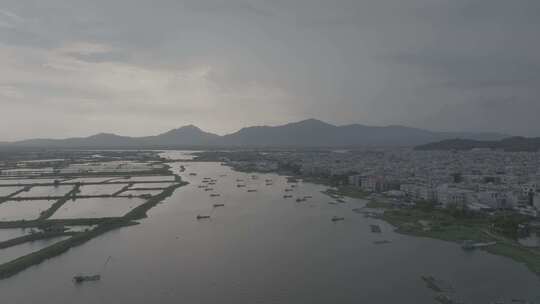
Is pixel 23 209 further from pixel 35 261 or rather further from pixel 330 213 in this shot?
pixel 330 213

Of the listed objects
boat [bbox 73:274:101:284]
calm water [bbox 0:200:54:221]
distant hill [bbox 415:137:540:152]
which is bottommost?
boat [bbox 73:274:101:284]

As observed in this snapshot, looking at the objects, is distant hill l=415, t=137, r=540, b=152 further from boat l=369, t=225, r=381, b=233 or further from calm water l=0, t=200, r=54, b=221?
calm water l=0, t=200, r=54, b=221

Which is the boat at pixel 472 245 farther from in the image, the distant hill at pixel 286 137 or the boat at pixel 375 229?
the distant hill at pixel 286 137

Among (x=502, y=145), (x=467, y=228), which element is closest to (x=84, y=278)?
(x=467, y=228)

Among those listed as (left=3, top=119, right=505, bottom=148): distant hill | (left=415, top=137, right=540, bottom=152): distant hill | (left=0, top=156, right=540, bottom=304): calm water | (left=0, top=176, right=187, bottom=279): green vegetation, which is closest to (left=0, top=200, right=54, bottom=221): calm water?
(left=0, top=176, right=187, bottom=279): green vegetation

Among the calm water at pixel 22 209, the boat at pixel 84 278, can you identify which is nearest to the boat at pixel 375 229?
the boat at pixel 84 278

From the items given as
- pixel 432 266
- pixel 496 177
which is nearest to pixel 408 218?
pixel 432 266
